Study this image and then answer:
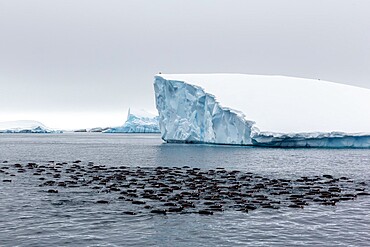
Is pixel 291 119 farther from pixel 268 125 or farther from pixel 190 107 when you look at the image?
pixel 190 107

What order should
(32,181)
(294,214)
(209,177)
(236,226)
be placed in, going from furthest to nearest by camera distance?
(209,177), (32,181), (294,214), (236,226)

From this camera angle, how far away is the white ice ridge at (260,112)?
241 ft

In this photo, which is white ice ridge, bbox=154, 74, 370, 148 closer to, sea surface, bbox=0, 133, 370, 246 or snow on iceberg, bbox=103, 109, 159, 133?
sea surface, bbox=0, 133, 370, 246

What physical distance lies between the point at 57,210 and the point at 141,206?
4464 millimetres

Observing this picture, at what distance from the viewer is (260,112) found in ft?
255

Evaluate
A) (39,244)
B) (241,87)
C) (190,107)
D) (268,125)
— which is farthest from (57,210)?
(241,87)

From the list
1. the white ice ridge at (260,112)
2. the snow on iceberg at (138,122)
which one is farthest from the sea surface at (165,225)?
the snow on iceberg at (138,122)

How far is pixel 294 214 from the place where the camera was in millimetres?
24391

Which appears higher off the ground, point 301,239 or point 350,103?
point 350,103

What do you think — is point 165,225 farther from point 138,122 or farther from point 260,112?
point 138,122

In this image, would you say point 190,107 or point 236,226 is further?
point 190,107

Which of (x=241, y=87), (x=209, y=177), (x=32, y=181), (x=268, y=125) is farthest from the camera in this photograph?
(x=241, y=87)

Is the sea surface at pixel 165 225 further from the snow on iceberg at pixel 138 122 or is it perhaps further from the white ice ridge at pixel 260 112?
the snow on iceberg at pixel 138 122

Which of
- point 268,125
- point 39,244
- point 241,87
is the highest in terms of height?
point 241,87
